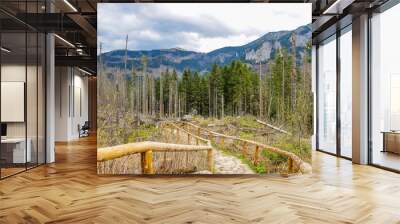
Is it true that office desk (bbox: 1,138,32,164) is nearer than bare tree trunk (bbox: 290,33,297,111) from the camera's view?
Yes

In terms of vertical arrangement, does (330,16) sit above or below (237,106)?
above

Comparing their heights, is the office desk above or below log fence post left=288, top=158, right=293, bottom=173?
above

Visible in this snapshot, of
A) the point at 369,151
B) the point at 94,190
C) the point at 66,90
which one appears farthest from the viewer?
the point at 66,90

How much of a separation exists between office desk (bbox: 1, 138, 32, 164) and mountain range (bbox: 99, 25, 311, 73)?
1.99 m

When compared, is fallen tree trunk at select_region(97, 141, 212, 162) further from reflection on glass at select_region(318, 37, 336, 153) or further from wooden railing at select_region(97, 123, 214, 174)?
reflection on glass at select_region(318, 37, 336, 153)

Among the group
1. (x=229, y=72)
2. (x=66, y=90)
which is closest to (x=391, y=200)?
(x=229, y=72)

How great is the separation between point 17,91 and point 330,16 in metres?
6.12

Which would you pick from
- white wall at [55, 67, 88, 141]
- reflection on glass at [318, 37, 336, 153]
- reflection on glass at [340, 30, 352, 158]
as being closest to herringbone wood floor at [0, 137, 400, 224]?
reflection on glass at [340, 30, 352, 158]

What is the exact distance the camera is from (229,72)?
640 centimetres

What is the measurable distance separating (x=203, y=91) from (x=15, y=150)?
325 centimetres

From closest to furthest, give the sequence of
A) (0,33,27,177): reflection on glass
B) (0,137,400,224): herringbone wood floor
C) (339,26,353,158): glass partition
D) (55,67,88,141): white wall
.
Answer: (0,137,400,224): herringbone wood floor, (0,33,27,177): reflection on glass, (339,26,353,158): glass partition, (55,67,88,141): white wall

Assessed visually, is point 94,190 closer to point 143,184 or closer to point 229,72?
point 143,184

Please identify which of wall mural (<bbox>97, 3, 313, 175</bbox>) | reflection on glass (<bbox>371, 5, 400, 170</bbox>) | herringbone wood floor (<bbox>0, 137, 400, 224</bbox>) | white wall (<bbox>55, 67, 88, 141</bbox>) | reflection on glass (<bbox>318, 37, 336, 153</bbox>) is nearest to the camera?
herringbone wood floor (<bbox>0, 137, 400, 224</bbox>)

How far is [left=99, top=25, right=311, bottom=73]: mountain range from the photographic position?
246 inches
